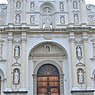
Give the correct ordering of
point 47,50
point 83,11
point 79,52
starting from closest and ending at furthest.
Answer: point 79,52
point 47,50
point 83,11

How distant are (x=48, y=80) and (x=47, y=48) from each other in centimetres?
276

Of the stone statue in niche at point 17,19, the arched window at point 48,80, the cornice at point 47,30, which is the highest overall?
the stone statue in niche at point 17,19

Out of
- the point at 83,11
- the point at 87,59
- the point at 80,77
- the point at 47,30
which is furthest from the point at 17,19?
the point at 80,77

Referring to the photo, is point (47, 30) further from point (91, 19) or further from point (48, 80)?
point (48, 80)

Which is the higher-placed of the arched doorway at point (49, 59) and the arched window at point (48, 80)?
the arched doorway at point (49, 59)

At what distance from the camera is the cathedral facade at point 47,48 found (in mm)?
17859

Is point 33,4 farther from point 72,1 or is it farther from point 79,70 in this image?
point 79,70

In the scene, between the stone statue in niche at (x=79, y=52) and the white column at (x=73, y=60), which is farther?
the stone statue in niche at (x=79, y=52)

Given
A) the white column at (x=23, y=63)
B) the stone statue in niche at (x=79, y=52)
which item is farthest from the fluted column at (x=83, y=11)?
the white column at (x=23, y=63)

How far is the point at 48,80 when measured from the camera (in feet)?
61.6

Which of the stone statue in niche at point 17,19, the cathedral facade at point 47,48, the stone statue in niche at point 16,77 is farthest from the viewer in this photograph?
the stone statue in niche at point 17,19

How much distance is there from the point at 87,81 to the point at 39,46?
16.6ft

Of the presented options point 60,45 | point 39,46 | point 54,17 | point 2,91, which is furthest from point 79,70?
point 2,91

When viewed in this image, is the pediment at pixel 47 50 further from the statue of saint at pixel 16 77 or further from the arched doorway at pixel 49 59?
the statue of saint at pixel 16 77
